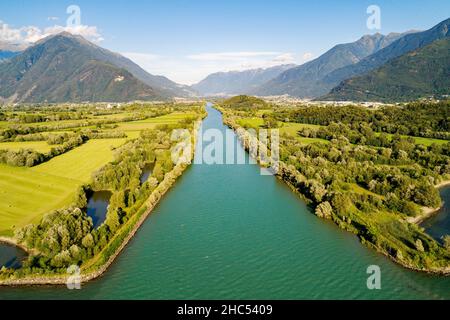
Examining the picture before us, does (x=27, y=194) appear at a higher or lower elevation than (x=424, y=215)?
higher

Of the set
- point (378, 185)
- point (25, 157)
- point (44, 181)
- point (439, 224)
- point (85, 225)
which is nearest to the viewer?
point (85, 225)

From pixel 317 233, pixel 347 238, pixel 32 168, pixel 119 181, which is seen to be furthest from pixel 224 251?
pixel 32 168

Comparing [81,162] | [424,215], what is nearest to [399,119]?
[424,215]

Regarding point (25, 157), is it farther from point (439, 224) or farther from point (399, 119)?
point (399, 119)

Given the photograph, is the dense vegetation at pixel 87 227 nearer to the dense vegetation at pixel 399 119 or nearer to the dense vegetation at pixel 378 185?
the dense vegetation at pixel 378 185

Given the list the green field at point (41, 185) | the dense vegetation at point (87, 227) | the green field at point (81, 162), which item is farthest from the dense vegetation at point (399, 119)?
the green field at point (41, 185)
